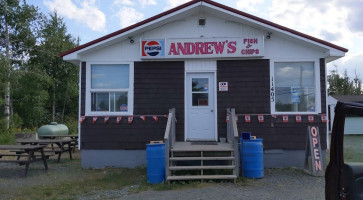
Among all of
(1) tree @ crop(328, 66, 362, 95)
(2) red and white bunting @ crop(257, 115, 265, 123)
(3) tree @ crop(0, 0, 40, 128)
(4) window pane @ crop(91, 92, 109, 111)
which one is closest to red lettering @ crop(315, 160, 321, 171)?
(2) red and white bunting @ crop(257, 115, 265, 123)

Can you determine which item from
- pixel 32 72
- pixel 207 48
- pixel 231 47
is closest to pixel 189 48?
pixel 207 48

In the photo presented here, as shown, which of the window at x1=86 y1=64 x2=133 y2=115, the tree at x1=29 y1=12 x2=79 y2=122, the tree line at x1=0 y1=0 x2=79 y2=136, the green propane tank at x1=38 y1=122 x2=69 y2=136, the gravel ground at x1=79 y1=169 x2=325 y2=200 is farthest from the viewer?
the tree at x1=29 y1=12 x2=79 y2=122

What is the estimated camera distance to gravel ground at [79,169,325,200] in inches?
267

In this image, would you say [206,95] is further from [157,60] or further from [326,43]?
[326,43]

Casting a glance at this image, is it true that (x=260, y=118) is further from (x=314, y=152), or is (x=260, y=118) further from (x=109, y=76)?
(x=109, y=76)

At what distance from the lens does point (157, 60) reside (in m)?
10.3

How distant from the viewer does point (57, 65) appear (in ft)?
94.5

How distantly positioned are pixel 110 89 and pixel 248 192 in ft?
16.7

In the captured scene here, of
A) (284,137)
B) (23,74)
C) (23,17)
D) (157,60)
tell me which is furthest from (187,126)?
(23,17)

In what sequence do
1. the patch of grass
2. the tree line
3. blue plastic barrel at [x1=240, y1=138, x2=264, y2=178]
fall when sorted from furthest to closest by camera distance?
the tree line, blue plastic barrel at [x1=240, y1=138, x2=264, y2=178], the patch of grass

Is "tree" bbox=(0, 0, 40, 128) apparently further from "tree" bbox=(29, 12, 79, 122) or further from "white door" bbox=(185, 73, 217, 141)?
"white door" bbox=(185, 73, 217, 141)

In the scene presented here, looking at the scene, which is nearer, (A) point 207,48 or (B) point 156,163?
(B) point 156,163

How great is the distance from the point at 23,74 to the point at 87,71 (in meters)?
14.6

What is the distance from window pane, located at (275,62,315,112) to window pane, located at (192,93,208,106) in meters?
2.00
